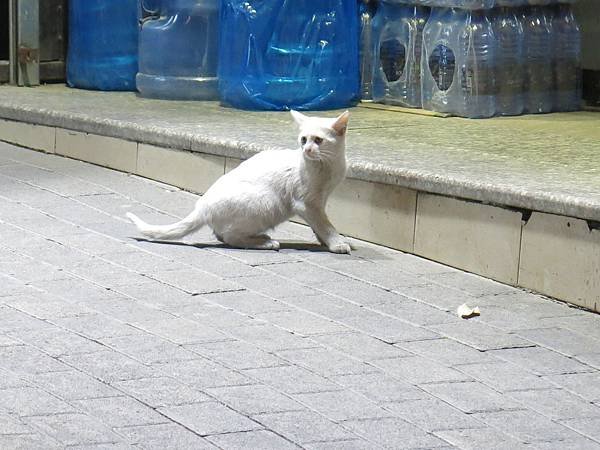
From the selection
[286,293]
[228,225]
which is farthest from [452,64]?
[286,293]

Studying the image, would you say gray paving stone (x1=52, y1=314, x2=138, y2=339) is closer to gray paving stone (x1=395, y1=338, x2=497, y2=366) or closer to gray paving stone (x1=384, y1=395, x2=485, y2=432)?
gray paving stone (x1=395, y1=338, x2=497, y2=366)

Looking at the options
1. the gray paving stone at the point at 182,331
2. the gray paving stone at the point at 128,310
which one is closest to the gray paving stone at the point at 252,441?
the gray paving stone at the point at 182,331

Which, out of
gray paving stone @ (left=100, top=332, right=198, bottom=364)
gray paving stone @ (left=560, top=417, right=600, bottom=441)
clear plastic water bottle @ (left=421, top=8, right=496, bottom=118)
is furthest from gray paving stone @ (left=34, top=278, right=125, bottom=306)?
clear plastic water bottle @ (left=421, top=8, right=496, bottom=118)

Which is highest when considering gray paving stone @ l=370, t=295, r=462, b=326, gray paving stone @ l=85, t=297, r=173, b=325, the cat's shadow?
the cat's shadow

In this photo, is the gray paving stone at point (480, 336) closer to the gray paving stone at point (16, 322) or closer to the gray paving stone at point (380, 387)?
the gray paving stone at point (380, 387)

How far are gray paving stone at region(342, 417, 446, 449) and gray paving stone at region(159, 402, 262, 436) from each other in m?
0.23

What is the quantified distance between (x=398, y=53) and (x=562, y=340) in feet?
11.0

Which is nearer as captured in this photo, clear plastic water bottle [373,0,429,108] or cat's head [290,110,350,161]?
cat's head [290,110,350,161]

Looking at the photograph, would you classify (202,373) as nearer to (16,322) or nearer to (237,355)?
(237,355)

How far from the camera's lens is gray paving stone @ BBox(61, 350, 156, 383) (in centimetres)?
335

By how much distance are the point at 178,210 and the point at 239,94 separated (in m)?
1.45

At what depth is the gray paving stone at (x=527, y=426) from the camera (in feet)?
9.89

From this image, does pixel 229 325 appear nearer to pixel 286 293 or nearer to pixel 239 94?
pixel 286 293

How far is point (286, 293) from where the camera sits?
416 cm
